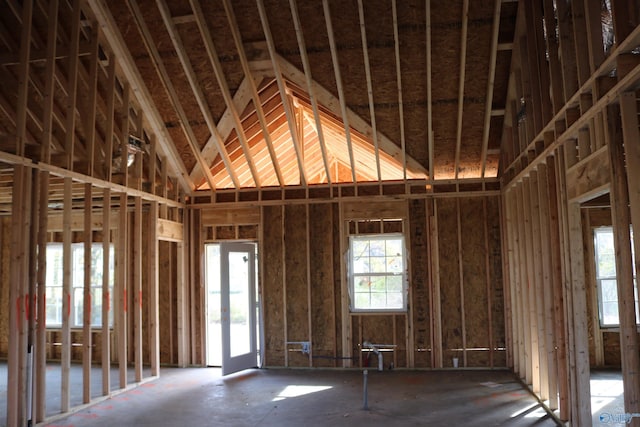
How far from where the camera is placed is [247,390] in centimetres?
793

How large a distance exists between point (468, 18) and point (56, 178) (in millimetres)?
5917

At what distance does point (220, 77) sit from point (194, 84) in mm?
420

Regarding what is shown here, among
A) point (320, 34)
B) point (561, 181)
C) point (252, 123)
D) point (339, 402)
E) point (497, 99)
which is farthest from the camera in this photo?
point (252, 123)

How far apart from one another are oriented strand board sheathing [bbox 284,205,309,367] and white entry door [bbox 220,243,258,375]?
636 mm

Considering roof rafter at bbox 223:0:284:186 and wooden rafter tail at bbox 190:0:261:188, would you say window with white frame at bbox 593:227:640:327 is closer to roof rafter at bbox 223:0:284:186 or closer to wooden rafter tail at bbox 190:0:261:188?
roof rafter at bbox 223:0:284:186

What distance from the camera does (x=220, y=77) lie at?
26.7ft

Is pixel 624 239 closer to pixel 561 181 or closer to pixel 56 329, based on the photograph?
pixel 561 181

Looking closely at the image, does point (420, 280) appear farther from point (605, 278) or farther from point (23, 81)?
point (23, 81)

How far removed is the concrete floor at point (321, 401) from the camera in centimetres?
628

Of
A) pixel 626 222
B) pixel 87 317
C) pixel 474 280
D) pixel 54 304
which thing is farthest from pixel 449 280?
pixel 54 304

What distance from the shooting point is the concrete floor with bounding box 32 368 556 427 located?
6.28 metres

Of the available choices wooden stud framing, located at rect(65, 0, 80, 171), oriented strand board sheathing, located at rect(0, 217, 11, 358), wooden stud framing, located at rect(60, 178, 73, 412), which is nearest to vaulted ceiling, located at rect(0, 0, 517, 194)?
wooden stud framing, located at rect(65, 0, 80, 171)

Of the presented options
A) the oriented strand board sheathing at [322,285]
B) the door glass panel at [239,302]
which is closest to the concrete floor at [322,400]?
the oriented strand board sheathing at [322,285]

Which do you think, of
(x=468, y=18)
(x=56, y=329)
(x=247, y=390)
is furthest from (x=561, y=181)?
(x=56, y=329)
